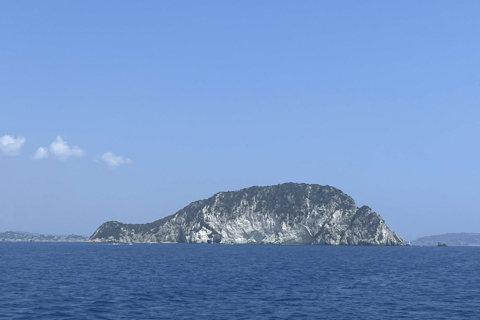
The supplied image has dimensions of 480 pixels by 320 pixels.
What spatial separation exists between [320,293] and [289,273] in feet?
75.8

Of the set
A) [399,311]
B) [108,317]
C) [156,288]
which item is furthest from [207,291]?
[399,311]

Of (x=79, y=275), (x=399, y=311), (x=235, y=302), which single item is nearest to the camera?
(x=399, y=311)

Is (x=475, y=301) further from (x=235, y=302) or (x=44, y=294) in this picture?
(x=44, y=294)

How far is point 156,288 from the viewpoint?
52.2 metres

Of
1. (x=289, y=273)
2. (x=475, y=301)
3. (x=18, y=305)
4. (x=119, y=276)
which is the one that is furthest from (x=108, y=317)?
(x=289, y=273)

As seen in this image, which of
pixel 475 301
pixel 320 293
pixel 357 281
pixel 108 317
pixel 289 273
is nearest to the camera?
pixel 108 317

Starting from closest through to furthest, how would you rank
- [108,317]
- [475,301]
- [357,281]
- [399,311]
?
[108,317]
[399,311]
[475,301]
[357,281]

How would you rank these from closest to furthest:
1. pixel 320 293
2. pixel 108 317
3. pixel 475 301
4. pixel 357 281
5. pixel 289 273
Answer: pixel 108 317 < pixel 475 301 < pixel 320 293 < pixel 357 281 < pixel 289 273

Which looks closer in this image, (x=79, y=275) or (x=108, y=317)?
(x=108, y=317)

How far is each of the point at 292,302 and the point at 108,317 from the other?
17.7 meters

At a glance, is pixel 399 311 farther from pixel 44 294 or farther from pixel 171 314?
pixel 44 294

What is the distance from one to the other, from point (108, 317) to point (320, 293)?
24.8m

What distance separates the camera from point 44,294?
153ft

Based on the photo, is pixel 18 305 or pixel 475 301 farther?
pixel 475 301
